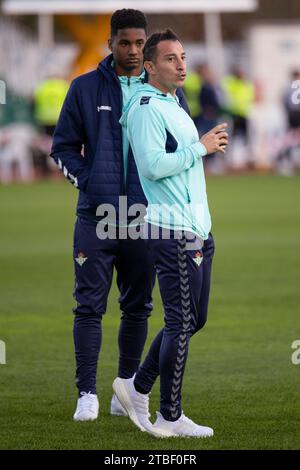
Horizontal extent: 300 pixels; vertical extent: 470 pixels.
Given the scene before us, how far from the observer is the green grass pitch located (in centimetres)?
716

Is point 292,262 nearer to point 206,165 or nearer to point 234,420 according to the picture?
point 234,420

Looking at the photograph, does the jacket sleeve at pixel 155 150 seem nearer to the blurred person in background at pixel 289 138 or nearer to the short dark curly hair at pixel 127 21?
the short dark curly hair at pixel 127 21

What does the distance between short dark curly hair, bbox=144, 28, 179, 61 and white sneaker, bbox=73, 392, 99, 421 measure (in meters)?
1.98

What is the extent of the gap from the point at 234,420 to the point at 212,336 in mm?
3021

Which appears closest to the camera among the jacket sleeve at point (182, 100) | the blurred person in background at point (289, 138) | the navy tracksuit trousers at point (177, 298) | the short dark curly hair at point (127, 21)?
the navy tracksuit trousers at point (177, 298)

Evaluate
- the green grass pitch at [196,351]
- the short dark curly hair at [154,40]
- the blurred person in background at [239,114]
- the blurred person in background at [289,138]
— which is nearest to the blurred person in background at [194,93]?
the blurred person in background at [239,114]

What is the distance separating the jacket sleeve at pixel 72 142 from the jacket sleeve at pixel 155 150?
87 centimetres

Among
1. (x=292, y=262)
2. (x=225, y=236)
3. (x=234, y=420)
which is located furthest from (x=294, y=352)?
(x=225, y=236)

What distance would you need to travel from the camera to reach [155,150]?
6.74 metres

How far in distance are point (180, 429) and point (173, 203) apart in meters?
1.17

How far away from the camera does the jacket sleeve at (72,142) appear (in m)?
7.64

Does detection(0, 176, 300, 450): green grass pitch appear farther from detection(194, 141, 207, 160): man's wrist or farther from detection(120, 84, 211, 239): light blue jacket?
detection(194, 141, 207, 160): man's wrist

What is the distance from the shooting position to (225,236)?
18.4 meters

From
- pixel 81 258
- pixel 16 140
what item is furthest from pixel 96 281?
pixel 16 140
